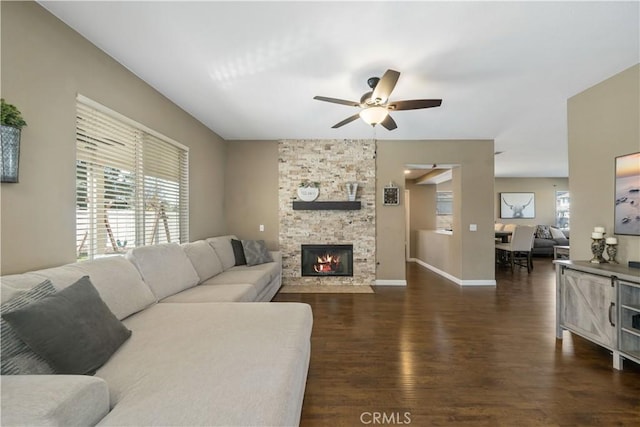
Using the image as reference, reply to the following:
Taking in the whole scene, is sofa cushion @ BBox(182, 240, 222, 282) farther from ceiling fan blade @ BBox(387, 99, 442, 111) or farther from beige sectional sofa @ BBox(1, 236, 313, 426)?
ceiling fan blade @ BBox(387, 99, 442, 111)

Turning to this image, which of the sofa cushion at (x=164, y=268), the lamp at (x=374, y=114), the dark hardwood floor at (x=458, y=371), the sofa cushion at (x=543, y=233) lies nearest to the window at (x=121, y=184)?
the sofa cushion at (x=164, y=268)

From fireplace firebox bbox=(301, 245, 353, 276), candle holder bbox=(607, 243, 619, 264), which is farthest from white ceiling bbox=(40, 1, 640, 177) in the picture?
fireplace firebox bbox=(301, 245, 353, 276)

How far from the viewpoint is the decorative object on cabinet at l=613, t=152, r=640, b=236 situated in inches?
94.0

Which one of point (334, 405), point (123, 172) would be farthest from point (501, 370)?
point (123, 172)

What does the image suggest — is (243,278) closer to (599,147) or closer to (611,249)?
(611,249)

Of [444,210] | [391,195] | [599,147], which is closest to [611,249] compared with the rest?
[599,147]

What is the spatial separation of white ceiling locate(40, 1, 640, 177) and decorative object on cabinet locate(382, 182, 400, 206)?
159cm

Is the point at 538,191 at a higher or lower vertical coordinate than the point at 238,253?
higher

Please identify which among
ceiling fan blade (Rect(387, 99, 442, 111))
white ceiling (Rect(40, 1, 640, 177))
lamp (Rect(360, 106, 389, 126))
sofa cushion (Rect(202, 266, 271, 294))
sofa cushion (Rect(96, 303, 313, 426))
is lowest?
sofa cushion (Rect(202, 266, 271, 294))

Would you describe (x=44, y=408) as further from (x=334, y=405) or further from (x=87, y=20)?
(x=87, y=20)

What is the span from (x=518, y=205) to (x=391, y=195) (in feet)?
22.6

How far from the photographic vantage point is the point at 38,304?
1.21 metres

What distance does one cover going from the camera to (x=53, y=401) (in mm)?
845

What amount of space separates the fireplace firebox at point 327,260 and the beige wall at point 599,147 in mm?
3094
